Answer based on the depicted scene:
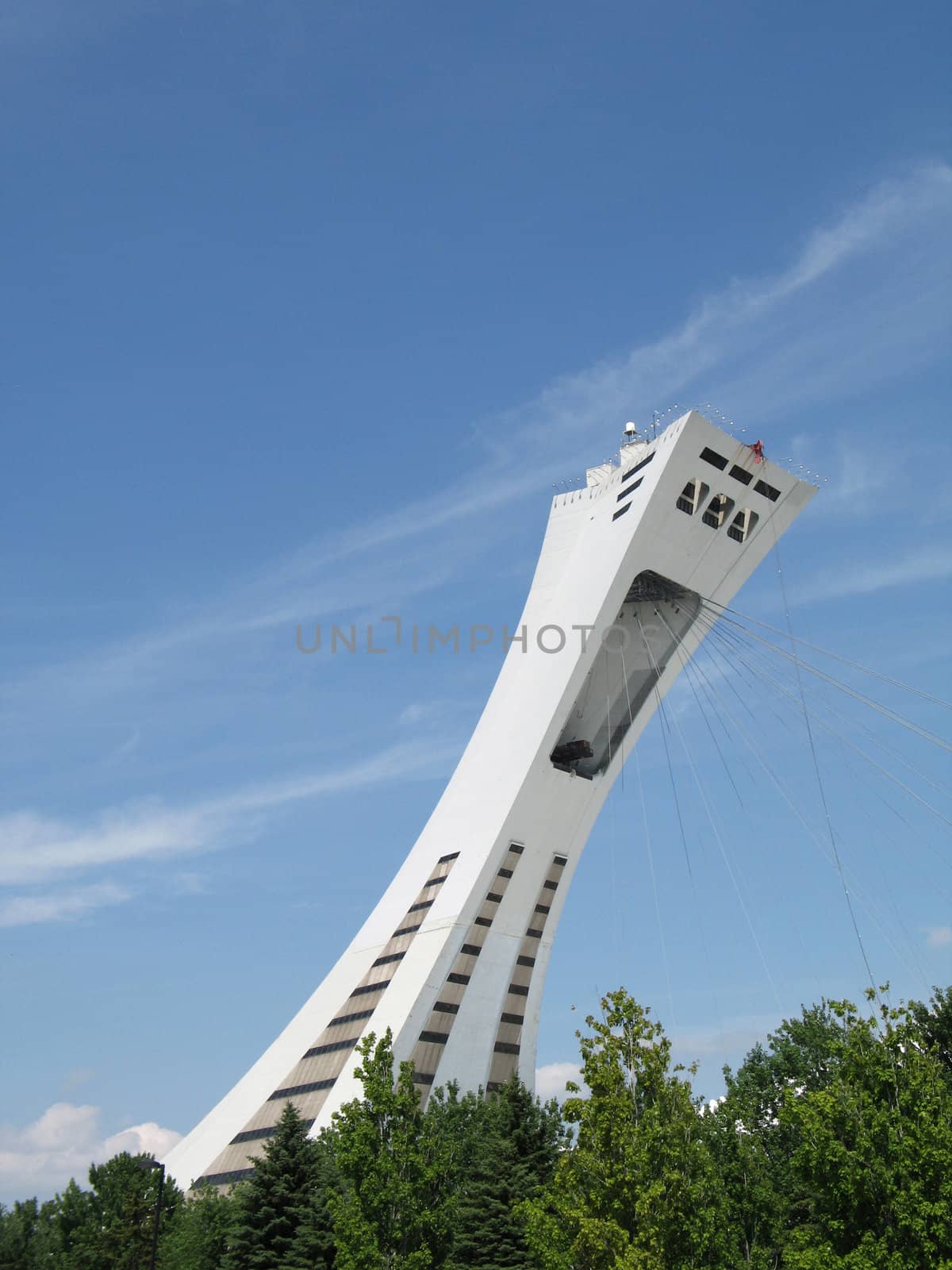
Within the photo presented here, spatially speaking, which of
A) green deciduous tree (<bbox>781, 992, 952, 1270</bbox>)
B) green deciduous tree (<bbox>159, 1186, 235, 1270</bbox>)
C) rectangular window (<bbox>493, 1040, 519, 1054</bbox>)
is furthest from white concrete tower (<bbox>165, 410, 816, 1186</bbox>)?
green deciduous tree (<bbox>781, 992, 952, 1270</bbox>)

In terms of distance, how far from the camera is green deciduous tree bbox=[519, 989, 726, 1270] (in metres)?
16.5

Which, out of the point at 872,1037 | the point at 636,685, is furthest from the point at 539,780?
the point at 872,1037

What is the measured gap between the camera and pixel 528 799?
1513 inches

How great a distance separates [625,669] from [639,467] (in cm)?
793

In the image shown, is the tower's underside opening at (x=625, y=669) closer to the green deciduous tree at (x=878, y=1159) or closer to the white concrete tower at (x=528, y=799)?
the white concrete tower at (x=528, y=799)

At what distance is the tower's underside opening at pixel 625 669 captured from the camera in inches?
1639

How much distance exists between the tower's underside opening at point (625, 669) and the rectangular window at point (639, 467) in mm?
4611

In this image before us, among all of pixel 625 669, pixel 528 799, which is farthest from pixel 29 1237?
pixel 625 669

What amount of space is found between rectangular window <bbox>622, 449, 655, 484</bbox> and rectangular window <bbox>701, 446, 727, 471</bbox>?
227 cm

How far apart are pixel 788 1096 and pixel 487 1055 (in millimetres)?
18545

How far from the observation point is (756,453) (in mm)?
40875

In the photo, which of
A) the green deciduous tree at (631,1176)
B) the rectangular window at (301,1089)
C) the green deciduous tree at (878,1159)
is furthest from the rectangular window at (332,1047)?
the green deciduous tree at (878,1159)

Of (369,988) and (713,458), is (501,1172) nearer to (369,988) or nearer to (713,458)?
(369,988)

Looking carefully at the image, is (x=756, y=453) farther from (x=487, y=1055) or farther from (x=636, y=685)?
(x=487, y=1055)
